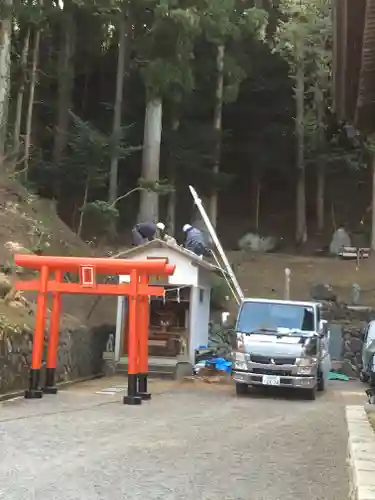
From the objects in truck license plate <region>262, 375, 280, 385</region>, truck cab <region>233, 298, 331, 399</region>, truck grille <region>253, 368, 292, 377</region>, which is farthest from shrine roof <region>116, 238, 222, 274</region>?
truck license plate <region>262, 375, 280, 385</region>

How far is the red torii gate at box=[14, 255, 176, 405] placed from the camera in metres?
12.6

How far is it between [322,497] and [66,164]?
68.5ft

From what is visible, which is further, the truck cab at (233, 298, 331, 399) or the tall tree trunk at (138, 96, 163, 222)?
the tall tree trunk at (138, 96, 163, 222)

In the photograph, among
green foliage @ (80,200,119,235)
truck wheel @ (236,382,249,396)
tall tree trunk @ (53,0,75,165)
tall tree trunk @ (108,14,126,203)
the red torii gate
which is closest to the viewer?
the red torii gate

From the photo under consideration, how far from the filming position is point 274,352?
1403 cm

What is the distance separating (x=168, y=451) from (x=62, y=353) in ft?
28.2

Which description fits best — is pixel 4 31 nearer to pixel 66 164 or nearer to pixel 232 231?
pixel 66 164

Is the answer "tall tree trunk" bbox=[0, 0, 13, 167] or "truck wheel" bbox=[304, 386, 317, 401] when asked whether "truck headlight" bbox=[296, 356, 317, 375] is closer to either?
"truck wheel" bbox=[304, 386, 317, 401]

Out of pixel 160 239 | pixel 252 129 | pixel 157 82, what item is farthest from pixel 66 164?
pixel 252 129

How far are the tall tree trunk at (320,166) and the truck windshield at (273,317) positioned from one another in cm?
1503

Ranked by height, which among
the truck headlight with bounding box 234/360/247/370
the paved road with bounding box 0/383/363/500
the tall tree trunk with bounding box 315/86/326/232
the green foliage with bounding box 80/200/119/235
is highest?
→ the tall tree trunk with bounding box 315/86/326/232

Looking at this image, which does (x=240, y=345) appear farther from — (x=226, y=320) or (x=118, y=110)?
(x=118, y=110)

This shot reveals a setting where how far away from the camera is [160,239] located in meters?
19.1

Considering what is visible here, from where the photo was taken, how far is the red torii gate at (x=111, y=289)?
1257 centimetres
